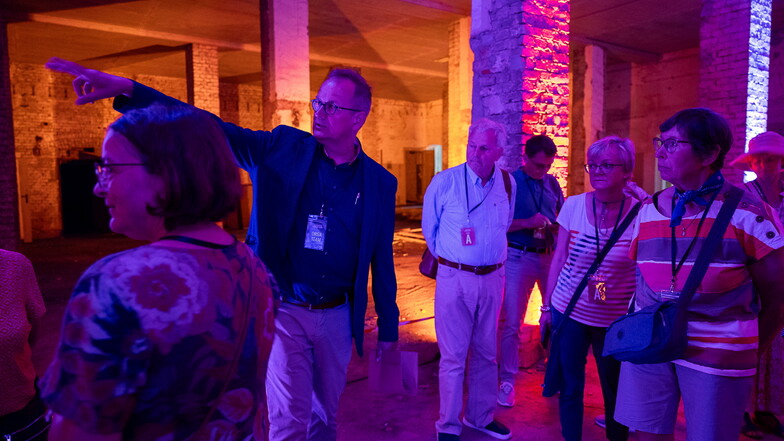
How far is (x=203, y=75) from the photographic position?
12.9m

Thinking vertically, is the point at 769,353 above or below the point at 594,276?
below

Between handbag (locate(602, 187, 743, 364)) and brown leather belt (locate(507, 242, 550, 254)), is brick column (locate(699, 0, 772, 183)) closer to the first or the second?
brown leather belt (locate(507, 242, 550, 254))

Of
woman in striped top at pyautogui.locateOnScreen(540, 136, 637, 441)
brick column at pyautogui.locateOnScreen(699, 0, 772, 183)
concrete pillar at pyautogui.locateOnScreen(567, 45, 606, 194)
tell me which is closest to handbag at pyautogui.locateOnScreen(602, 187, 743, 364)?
woman in striped top at pyautogui.locateOnScreen(540, 136, 637, 441)

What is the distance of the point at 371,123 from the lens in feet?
67.9

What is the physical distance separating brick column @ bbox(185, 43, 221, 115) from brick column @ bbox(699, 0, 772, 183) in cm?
1035

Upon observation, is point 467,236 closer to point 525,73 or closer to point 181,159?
point 525,73

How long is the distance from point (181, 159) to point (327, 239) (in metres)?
1.25

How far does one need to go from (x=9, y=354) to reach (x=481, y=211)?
2.44m

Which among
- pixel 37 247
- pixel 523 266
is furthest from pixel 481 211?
pixel 37 247

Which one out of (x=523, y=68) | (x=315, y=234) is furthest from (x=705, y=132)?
(x=523, y=68)

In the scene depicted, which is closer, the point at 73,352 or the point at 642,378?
the point at 73,352

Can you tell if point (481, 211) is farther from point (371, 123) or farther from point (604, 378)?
point (371, 123)

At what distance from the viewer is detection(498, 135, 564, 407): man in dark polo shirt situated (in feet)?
12.7

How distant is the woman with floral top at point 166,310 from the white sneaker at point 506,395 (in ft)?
9.51
